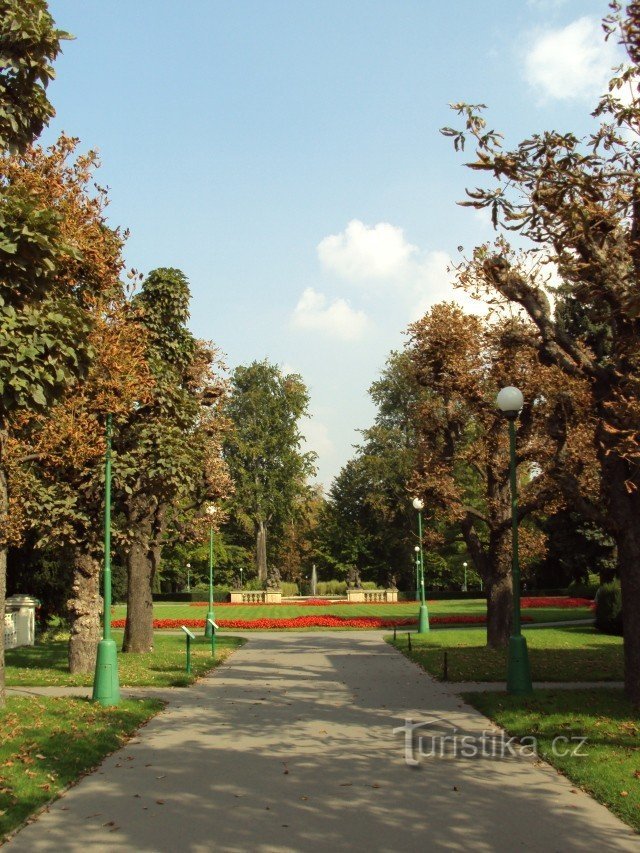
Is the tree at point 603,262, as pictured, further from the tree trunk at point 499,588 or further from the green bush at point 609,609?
the green bush at point 609,609

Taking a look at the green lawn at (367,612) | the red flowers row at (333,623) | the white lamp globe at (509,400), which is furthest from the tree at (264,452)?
the white lamp globe at (509,400)

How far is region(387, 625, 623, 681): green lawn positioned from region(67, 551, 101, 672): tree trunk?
23.6ft

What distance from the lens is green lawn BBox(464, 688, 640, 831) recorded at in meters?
7.97

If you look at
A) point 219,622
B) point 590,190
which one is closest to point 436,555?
point 219,622

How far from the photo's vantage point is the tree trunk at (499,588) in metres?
22.7

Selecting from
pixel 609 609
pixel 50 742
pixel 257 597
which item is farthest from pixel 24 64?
pixel 257 597

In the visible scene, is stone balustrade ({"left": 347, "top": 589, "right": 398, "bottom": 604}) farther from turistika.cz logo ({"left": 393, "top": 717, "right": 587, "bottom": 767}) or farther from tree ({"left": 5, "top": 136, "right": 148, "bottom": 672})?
turistika.cz logo ({"left": 393, "top": 717, "right": 587, "bottom": 767})

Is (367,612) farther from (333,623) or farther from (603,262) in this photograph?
(603,262)

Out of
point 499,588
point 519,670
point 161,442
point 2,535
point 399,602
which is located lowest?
point 399,602

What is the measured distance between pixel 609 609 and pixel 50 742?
2365 centimetres

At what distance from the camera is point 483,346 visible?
23094 mm

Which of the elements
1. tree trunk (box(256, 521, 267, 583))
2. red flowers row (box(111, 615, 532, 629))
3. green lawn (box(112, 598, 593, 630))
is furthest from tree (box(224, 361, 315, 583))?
red flowers row (box(111, 615, 532, 629))

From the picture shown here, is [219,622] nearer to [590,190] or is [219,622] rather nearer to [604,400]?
[604,400]

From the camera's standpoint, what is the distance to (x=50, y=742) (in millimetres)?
10320
